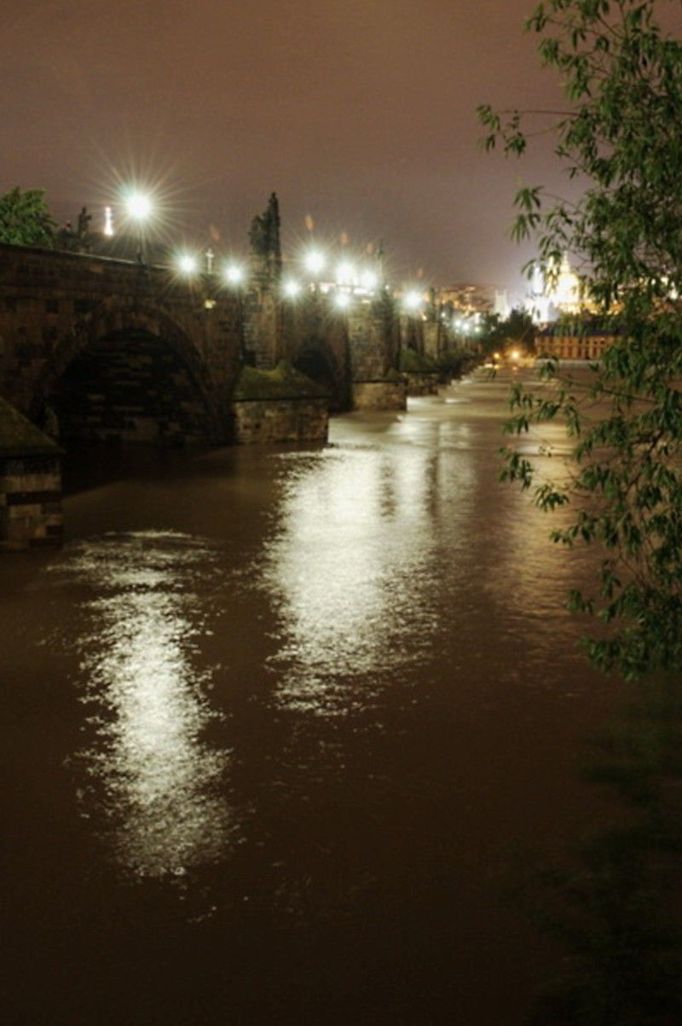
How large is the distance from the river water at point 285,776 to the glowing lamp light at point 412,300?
68.5m

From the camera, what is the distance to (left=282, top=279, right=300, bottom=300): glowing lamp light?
3840 cm

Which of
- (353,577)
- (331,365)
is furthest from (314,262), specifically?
(353,577)

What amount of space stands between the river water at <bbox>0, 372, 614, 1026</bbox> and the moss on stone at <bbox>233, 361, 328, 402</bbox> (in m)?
18.4

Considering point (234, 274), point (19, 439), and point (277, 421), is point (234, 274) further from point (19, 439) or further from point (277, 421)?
point (19, 439)

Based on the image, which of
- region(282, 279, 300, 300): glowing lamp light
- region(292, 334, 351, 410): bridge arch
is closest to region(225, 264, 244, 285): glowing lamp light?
region(282, 279, 300, 300): glowing lamp light

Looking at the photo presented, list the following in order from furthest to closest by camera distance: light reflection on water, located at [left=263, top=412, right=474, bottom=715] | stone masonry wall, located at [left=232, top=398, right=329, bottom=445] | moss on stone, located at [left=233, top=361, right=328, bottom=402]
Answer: moss on stone, located at [left=233, top=361, right=328, bottom=402] < stone masonry wall, located at [left=232, top=398, right=329, bottom=445] < light reflection on water, located at [left=263, top=412, right=474, bottom=715]

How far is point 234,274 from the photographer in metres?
35.0

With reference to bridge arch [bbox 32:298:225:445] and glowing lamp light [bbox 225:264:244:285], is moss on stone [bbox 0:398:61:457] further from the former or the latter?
glowing lamp light [bbox 225:264:244:285]

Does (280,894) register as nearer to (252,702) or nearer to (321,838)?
(321,838)

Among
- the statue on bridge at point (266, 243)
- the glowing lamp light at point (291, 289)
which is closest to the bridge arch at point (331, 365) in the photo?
the glowing lamp light at point (291, 289)

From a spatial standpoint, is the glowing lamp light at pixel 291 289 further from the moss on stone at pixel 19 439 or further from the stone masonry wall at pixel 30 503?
the stone masonry wall at pixel 30 503

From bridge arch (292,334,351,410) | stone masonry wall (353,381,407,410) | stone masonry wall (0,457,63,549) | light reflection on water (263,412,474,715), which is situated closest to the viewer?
light reflection on water (263,412,474,715)

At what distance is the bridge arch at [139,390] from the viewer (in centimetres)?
2955

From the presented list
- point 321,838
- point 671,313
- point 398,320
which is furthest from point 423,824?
point 398,320
